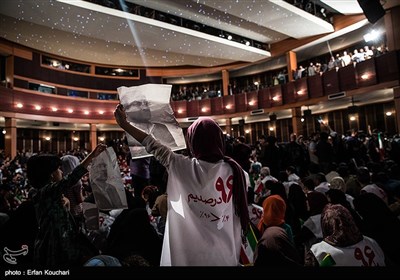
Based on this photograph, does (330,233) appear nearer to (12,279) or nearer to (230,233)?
(230,233)

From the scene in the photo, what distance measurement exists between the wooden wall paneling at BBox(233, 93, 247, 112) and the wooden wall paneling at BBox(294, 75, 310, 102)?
10.8 ft

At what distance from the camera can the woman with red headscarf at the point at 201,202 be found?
127 cm

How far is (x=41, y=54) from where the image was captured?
16.1 metres

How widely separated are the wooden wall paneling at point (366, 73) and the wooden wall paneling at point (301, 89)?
253cm

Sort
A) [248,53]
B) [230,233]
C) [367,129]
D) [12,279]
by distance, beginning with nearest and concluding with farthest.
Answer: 1. [12,279]
2. [230,233]
3. [367,129]
4. [248,53]

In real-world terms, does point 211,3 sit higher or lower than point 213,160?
higher

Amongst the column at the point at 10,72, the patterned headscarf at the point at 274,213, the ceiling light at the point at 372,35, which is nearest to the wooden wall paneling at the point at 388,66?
the ceiling light at the point at 372,35

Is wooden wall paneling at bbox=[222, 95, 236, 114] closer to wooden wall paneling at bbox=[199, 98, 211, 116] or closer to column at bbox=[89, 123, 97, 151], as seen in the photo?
wooden wall paneling at bbox=[199, 98, 211, 116]

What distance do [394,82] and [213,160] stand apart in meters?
12.4

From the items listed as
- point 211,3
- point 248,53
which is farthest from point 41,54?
point 248,53

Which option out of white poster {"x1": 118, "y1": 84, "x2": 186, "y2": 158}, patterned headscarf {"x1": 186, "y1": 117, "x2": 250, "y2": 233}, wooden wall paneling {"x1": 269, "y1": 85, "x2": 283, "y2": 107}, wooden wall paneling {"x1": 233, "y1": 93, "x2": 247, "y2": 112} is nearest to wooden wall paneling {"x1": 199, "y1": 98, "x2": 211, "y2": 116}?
wooden wall paneling {"x1": 233, "y1": 93, "x2": 247, "y2": 112}

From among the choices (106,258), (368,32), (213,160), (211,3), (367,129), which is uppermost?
(211,3)

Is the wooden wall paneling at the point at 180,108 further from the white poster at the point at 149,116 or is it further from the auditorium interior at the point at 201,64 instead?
the white poster at the point at 149,116

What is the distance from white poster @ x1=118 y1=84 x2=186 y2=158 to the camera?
1.59 m
